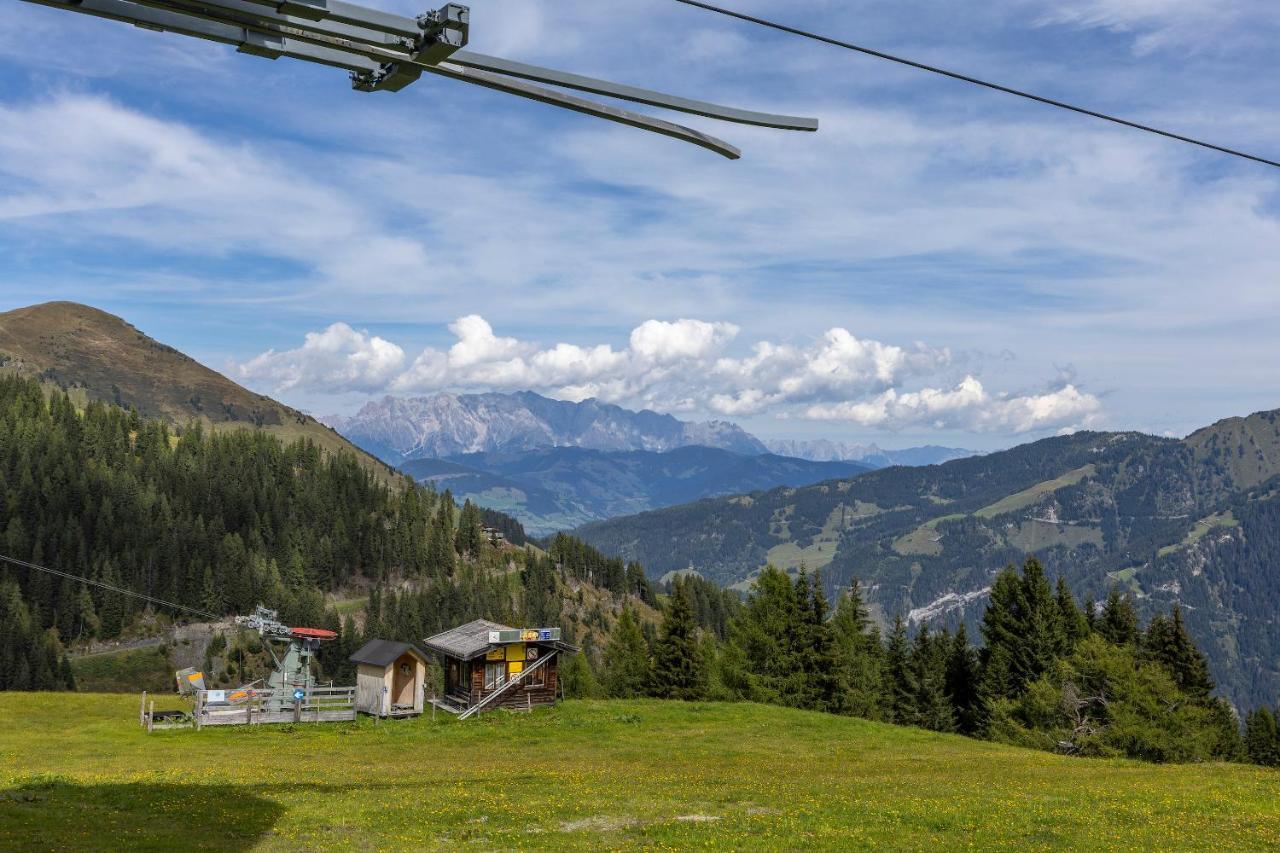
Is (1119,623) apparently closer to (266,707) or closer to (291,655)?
(291,655)

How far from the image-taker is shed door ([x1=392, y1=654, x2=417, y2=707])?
62.1 m

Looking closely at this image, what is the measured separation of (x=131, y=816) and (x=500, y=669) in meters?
40.7

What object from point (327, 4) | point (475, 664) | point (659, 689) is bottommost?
point (659, 689)

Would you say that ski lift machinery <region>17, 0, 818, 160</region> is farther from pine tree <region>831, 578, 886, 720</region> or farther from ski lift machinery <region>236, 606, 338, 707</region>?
pine tree <region>831, 578, 886, 720</region>

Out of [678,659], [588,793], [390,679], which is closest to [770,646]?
[678,659]

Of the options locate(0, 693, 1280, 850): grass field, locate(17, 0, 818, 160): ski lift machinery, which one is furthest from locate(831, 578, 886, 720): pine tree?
locate(17, 0, 818, 160): ski lift machinery

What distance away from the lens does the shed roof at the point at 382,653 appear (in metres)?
61.3

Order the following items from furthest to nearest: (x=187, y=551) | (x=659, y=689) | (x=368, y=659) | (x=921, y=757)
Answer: (x=187, y=551), (x=659, y=689), (x=368, y=659), (x=921, y=757)

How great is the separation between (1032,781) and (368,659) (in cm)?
4594

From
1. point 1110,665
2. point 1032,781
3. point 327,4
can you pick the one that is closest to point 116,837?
point 327,4

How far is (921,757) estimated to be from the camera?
4462cm

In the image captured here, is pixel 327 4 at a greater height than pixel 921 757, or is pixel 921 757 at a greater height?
pixel 327 4

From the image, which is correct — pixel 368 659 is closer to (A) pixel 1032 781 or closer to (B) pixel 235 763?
(B) pixel 235 763

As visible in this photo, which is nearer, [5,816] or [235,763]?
[5,816]
